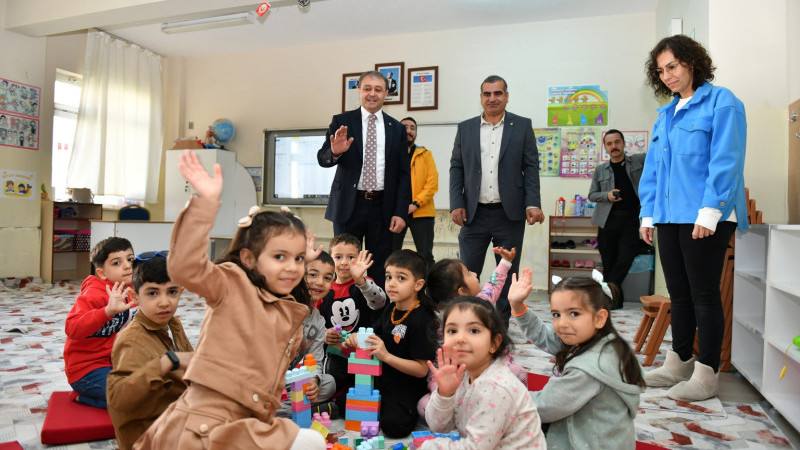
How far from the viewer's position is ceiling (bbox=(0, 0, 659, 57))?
15.8 ft

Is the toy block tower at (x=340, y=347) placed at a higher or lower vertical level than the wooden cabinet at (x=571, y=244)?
lower

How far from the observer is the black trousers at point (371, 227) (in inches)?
109

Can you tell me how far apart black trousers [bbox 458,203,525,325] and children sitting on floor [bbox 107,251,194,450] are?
1643 mm

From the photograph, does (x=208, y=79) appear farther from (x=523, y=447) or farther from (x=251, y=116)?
(x=523, y=447)

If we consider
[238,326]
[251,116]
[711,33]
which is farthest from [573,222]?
[238,326]

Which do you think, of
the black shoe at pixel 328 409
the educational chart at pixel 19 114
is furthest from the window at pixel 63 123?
the black shoe at pixel 328 409

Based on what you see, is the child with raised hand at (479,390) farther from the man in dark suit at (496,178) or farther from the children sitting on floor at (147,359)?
the man in dark suit at (496,178)

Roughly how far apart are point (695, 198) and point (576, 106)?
3.51 metres

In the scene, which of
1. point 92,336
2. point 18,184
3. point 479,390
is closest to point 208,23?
point 18,184

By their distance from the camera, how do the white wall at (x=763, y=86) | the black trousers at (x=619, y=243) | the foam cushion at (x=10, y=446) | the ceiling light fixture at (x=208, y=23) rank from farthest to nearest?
the ceiling light fixture at (x=208, y=23), the black trousers at (x=619, y=243), the white wall at (x=763, y=86), the foam cushion at (x=10, y=446)

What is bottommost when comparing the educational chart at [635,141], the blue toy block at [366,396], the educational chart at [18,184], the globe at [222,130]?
the blue toy block at [366,396]

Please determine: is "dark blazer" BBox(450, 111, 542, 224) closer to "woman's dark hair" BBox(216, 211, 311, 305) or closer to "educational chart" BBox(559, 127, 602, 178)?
"woman's dark hair" BBox(216, 211, 311, 305)

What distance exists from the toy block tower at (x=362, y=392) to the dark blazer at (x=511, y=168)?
131 cm

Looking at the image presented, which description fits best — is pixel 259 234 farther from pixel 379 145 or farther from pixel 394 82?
pixel 394 82
